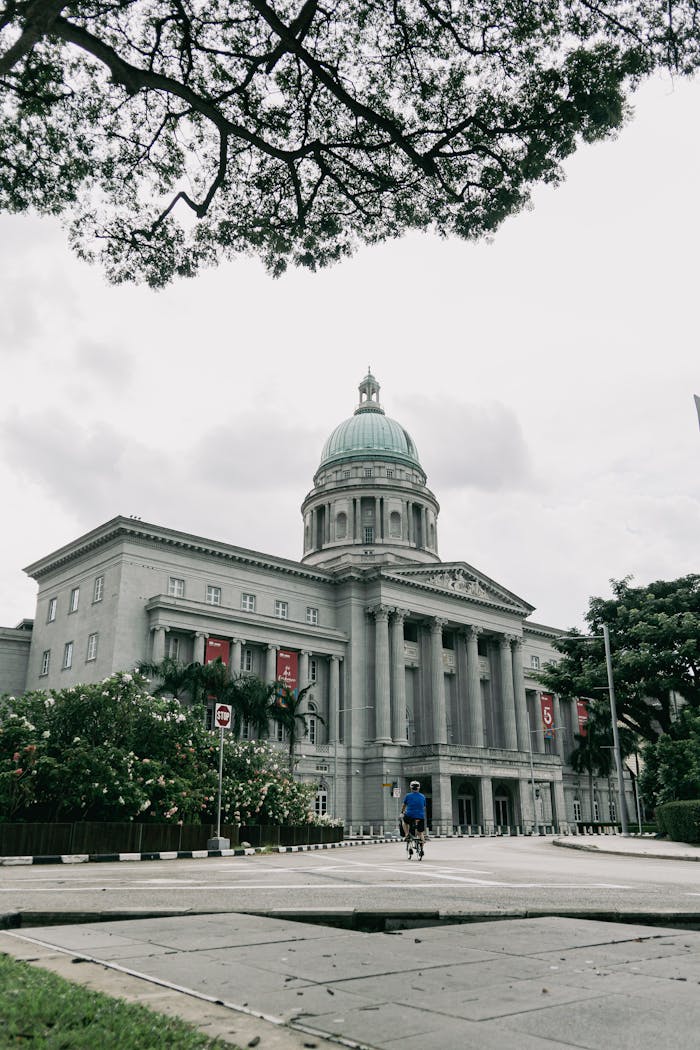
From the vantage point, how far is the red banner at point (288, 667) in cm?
6009

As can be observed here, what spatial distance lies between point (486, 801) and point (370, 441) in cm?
3927

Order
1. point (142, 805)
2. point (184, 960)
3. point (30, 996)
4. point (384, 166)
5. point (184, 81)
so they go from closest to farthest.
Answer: point (30, 996), point (184, 960), point (184, 81), point (384, 166), point (142, 805)

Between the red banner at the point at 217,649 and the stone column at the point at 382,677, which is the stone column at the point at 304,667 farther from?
the red banner at the point at 217,649

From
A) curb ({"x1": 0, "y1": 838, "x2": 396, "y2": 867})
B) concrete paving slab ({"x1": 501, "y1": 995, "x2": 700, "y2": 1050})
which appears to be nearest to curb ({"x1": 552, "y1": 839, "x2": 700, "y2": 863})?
curb ({"x1": 0, "y1": 838, "x2": 396, "y2": 867})

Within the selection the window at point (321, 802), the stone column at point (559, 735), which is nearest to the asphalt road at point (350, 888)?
the window at point (321, 802)

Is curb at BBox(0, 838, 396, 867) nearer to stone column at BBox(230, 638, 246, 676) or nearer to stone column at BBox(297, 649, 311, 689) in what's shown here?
stone column at BBox(230, 638, 246, 676)

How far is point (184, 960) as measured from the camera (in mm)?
6113

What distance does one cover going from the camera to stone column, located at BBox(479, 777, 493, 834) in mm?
63406

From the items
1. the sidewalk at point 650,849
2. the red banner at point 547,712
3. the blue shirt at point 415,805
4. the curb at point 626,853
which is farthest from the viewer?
the red banner at point 547,712

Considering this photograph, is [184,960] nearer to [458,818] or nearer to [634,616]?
[634,616]

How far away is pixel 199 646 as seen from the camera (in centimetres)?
5747

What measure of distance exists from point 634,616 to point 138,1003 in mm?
45812

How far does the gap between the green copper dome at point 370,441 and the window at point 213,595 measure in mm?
28755

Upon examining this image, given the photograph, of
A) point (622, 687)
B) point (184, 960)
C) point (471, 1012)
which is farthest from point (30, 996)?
point (622, 687)
